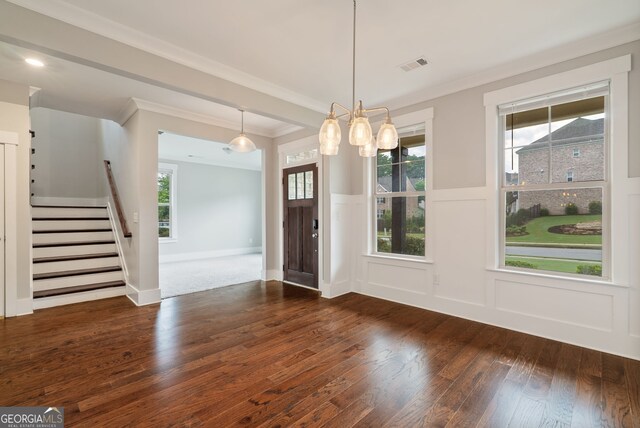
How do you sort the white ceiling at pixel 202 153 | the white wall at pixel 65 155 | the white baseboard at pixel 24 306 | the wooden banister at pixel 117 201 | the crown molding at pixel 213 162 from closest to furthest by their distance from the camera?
1. the white baseboard at pixel 24 306
2. the wooden banister at pixel 117 201
3. the white wall at pixel 65 155
4. the white ceiling at pixel 202 153
5. the crown molding at pixel 213 162

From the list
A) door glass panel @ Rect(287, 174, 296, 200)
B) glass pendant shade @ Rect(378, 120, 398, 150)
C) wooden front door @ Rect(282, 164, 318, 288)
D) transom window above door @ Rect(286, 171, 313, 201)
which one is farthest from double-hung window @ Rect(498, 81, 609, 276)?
door glass panel @ Rect(287, 174, 296, 200)

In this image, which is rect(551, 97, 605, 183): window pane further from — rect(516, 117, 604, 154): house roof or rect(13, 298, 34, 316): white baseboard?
rect(13, 298, 34, 316): white baseboard

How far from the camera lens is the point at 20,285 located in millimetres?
3586

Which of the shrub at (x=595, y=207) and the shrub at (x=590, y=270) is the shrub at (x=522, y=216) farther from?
the shrub at (x=590, y=270)

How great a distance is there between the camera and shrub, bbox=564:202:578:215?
296 cm

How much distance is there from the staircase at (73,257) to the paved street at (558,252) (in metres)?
5.53

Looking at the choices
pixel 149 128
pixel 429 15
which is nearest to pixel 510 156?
pixel 429 15

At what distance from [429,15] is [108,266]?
5587 mm

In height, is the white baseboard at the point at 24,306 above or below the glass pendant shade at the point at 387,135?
below

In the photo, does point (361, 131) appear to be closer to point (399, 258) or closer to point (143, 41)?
point (143, 41)

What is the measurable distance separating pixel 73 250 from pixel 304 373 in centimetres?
472

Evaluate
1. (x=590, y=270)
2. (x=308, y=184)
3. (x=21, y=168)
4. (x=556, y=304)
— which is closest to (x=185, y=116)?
(x=21, y=168)

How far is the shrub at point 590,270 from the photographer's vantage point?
282 centimetres

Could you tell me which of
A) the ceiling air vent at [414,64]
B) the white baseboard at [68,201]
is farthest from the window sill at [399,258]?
the white baseboard at [68,201]
